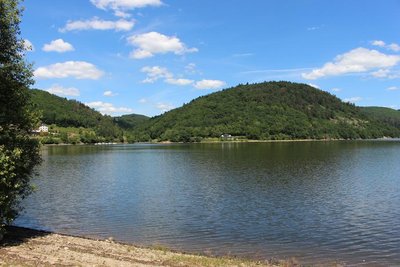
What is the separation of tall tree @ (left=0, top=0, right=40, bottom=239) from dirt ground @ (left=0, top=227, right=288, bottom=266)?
1.73 meters

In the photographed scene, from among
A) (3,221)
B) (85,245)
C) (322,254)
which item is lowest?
(322,254)

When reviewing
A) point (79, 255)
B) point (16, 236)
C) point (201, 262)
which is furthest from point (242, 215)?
point (79, 255)

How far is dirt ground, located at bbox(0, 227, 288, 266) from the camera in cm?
1628

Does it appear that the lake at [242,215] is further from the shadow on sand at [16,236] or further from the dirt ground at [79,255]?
the shadow on sand at [16,236]

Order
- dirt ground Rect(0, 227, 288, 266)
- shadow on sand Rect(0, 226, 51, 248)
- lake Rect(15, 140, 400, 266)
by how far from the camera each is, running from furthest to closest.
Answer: lake Rect(15, 140, 400, 266)
shadow on sand Rect(0, 226, 51, 248)
dirt ground Rect(0, 227, 288, 266)

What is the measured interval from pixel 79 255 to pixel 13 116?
824 centimetres

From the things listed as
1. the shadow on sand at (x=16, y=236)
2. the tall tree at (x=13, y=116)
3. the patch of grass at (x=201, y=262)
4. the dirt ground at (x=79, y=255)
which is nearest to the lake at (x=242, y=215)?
the patch of grass at (x=201, y=262)

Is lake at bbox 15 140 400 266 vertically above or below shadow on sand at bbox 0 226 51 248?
below

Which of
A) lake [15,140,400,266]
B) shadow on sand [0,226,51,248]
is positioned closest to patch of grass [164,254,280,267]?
Result: lake [15,140,400,266]

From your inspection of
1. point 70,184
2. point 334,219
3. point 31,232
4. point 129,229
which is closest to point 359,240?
point 334,219

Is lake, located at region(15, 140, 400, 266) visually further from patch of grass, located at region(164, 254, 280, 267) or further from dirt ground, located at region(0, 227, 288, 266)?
dirt ground, located at region(0, 227, 288, 266)

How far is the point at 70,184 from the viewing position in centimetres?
5534

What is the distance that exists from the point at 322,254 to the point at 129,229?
45.6 ft

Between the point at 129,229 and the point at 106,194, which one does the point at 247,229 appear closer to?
the point at 129,229
